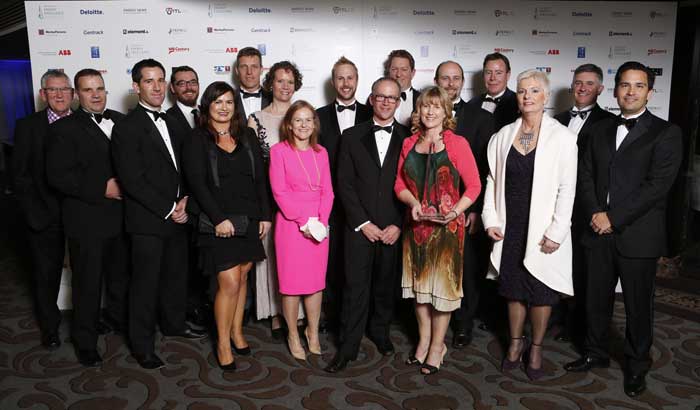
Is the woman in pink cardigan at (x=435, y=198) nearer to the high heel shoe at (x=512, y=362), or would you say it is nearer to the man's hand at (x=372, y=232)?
the man's hand at (x=372, y=232)

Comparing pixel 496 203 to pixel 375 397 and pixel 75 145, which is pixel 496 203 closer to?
pixel 375 397

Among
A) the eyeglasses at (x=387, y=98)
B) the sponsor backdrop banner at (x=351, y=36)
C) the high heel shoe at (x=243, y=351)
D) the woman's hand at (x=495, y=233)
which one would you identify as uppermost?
the sponsor backdrop banner at (x=351, y=36)

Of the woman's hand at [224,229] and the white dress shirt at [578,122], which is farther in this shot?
the white dress shirt at [578,122]

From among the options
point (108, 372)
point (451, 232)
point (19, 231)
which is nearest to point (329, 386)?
point (451, 232)

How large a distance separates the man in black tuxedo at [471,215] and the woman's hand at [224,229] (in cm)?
145

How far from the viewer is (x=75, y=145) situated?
345cm

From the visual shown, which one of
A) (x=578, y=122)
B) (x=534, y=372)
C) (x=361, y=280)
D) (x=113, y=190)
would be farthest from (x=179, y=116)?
(x=534, y=372)

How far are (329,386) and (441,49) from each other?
9.69ft

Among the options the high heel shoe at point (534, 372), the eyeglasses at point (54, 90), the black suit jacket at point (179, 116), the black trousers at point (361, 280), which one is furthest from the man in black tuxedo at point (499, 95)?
the eyeglasses at point (54, 90)

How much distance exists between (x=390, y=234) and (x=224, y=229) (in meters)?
0.95

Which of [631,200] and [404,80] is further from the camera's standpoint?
[404,80]

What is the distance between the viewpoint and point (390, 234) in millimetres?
3367

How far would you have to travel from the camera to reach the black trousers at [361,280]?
3.40m

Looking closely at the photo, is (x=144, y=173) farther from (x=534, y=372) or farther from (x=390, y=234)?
(x=534, y=372)
